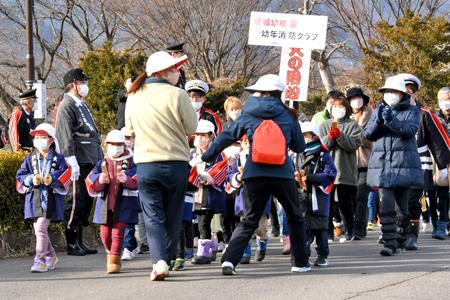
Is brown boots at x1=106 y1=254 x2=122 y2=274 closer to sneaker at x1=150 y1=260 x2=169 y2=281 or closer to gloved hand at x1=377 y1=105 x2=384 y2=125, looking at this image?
sneaker at x1=150 y1=260 x2=169 y2=281

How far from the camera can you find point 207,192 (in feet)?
22.4

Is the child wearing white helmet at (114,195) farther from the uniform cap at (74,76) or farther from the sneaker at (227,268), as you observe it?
the uniform cap at (74,76)

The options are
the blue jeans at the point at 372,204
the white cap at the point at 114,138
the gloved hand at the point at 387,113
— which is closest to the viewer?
the white cap at the point at 114,138

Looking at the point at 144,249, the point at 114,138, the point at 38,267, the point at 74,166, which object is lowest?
the point at 38,267

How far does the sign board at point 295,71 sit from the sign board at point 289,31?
13 cm

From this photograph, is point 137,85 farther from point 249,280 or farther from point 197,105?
point 197,105

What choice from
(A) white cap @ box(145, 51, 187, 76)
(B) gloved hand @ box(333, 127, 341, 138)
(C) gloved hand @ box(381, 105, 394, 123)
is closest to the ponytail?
(A) white cap @ box(145, 51, 187, 76)

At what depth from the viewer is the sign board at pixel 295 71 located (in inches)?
394

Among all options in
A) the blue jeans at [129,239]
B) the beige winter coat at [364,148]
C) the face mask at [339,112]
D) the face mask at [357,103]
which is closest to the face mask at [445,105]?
the beige winter coat at [364,148]

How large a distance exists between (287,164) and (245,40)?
68.6 feet

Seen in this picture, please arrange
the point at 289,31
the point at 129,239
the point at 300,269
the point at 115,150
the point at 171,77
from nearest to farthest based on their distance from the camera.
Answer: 1. the point at 171,77
2. the point at 300,269
3. the point at 115,150
4. the point at 129,239
5. the point at 289,31

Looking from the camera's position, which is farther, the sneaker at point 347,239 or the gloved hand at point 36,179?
the sneaker at point 347,239

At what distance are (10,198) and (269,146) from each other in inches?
146

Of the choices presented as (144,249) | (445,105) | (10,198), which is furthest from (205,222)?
(445,105)
